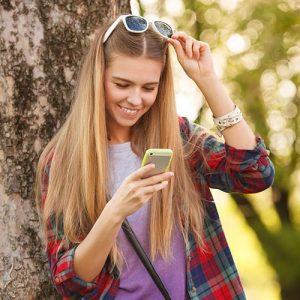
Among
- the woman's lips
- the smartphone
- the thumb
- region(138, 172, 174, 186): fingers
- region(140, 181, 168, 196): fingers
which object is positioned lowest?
region(140, 181, 168, 196): fingers

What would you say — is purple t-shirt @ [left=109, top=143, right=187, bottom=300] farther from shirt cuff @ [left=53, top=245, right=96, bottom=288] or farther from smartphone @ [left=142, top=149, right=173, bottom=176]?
smartphone @ [left=142, top=149, right=173, bottom=176]

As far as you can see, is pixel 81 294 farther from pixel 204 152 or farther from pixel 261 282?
pixel 261 282

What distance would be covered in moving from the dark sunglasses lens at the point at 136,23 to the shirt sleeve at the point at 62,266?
79 centimetres

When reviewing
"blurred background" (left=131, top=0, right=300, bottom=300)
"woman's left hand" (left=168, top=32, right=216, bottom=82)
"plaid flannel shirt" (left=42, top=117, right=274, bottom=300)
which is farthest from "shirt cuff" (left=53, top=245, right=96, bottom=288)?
"blurred background" (left=131, top=0, right=300, bottom=300)

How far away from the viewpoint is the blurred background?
11914 millimetres

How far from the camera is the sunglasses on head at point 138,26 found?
2.97 m

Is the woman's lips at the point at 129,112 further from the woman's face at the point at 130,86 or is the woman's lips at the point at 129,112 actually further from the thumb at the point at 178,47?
the thumb at the point at 178,47

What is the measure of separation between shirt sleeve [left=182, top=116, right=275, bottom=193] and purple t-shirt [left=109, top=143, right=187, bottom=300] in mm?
250

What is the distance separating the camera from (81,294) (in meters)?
2.89

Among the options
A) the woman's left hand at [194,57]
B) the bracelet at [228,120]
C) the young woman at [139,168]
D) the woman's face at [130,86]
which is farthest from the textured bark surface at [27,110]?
the bracelet at [228,120]

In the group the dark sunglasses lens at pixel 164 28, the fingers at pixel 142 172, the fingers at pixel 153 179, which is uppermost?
the dark sunglasses lens at pixel 164 28

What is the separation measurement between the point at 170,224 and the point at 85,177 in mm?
366

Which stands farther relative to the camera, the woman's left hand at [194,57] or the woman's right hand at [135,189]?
the woman's left hand at [194,57]

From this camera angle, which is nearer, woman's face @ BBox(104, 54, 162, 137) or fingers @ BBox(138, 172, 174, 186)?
fingers @ BBox(138, 172, 174, 186)
